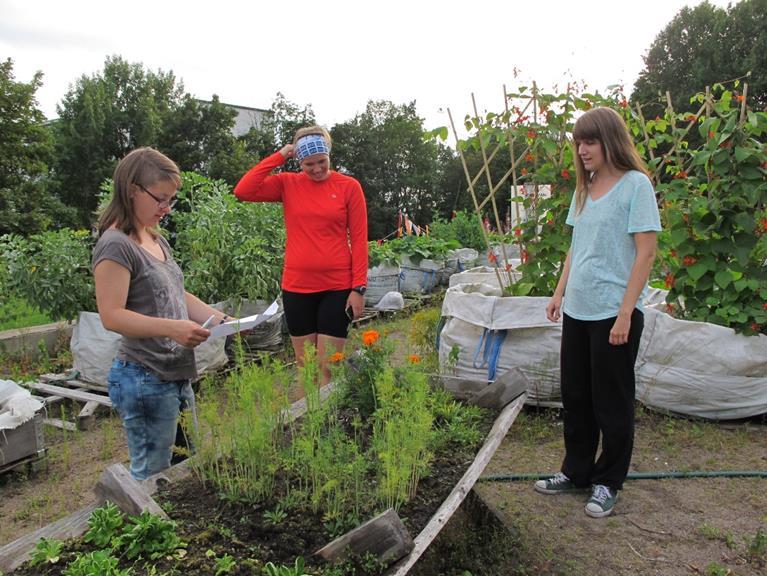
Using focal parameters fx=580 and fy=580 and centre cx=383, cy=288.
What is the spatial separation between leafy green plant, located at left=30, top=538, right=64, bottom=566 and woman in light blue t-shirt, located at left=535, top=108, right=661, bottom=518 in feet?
6.60

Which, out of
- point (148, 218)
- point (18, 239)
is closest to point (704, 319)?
point (148, 218)

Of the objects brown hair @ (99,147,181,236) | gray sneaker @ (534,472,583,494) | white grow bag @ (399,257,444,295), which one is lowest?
gray sneaker @ (534,472,583,494)

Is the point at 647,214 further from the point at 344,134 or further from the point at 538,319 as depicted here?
the point at 344,134

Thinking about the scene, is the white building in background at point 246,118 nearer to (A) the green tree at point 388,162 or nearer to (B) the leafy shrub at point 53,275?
(A) the green tree at point 388,162

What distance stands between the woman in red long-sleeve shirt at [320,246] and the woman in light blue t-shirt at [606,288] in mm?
1150

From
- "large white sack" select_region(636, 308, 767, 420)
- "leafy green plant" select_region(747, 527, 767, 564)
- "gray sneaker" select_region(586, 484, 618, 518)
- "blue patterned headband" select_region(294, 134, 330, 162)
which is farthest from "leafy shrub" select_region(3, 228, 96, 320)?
"leafy green plant" select_region(747, 527, 767, 564)

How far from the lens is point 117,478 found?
5.04ft

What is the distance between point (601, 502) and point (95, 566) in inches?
85.8

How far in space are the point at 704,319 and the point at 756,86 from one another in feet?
67.7

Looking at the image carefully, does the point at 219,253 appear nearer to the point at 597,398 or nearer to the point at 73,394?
the point at 73,394

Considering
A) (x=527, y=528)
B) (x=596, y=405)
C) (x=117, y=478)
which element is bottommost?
(x=527, y=528)

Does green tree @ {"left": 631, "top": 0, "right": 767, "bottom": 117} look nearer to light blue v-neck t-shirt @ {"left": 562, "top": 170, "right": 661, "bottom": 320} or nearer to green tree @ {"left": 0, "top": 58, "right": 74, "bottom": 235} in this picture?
green tree @ {"left": 0, "top": 58, "right": 74, "bottom": 235}

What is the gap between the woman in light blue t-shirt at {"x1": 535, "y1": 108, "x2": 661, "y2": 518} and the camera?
2320 mm

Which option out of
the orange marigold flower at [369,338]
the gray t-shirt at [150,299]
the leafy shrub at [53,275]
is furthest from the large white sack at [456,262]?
the gray t-shirt at [150,299]
